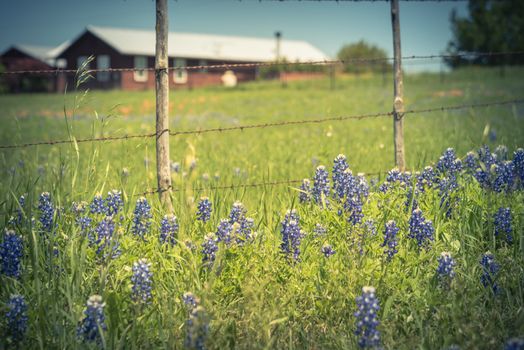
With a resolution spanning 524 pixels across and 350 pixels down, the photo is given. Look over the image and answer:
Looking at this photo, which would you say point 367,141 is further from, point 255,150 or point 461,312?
point 461,312

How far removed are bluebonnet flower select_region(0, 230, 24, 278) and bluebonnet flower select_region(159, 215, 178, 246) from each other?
0.94 m

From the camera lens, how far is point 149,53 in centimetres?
4941

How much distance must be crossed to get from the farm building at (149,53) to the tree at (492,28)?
1588 centimetres

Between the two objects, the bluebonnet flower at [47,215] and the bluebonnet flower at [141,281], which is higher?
the bluebonnet flower at [47,215]

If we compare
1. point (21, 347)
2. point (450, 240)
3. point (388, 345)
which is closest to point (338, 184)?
point (450, 240)

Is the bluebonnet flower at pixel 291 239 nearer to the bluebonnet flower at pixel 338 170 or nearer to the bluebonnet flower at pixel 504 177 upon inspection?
the bluebonnet flower at pixel 338 170

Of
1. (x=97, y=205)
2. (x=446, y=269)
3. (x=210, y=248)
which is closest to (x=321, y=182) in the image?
(x=210, y=248)

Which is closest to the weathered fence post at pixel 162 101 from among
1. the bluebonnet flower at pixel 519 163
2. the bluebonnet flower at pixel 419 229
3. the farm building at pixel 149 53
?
the bluebonnet flower at pixel 419 229

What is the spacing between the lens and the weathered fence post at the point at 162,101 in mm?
4527

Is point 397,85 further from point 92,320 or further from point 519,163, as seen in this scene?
point 92,320

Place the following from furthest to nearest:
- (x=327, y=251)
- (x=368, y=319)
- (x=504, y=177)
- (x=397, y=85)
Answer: (x=397, y=85) < (x=504, y=177) < (x=327, y=251) < (x=368, y=319)

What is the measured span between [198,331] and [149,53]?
48.7 metres

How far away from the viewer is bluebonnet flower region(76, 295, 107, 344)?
3080 mm

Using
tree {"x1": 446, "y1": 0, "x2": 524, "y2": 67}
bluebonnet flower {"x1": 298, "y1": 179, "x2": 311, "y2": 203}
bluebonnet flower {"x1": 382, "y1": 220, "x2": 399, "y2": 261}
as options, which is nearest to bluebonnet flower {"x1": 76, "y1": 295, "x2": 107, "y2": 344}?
bluebonnet flower {"x1": 382, "y1": 220, "x2": 399, "y2": 261}
